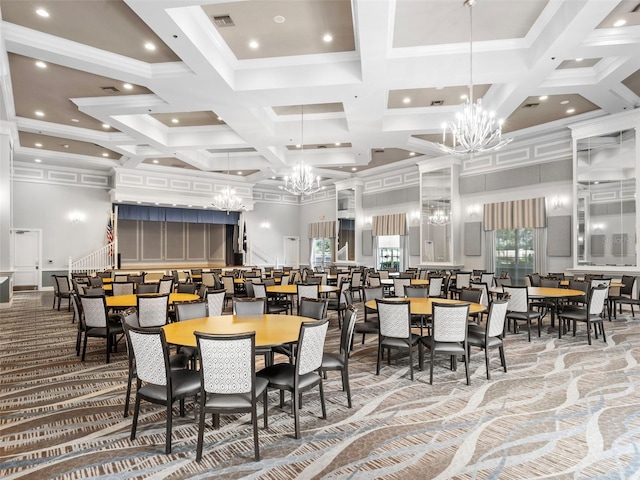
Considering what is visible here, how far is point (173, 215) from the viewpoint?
54.1ft

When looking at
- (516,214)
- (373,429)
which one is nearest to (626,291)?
(516,214)

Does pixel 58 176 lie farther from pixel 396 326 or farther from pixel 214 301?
pixel 396 326

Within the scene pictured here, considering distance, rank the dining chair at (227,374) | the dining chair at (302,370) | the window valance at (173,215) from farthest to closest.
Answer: the window valance at (173,215) → the dining chair at (302,370) → the dining chair at (227,374)

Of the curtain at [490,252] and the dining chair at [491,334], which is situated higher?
the curtain at [490,252]

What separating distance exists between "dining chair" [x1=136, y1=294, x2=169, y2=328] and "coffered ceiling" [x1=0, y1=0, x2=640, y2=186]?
3.53 meters

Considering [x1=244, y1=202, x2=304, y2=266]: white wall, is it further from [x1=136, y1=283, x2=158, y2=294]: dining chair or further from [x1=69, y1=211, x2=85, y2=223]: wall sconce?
[x1=136, y1=283, x2=158, y2=294]: dining chair

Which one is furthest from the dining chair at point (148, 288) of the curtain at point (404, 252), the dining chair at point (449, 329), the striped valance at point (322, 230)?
the striped valance at point (322, 230)

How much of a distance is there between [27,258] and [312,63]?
12768 millimetres

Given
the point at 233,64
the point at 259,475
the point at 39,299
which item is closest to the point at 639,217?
the point at 233,64

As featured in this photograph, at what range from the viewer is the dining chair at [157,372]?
2881 mm

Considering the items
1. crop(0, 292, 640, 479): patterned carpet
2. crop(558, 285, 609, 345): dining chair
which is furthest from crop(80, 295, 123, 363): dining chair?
crop(558, 285, 609, 345): dining chair

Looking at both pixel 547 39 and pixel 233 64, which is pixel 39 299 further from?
pixel 547 39

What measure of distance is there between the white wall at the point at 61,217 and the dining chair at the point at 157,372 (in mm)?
13764

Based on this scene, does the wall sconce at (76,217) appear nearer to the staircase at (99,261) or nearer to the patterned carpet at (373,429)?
the staircase at (99,261)
